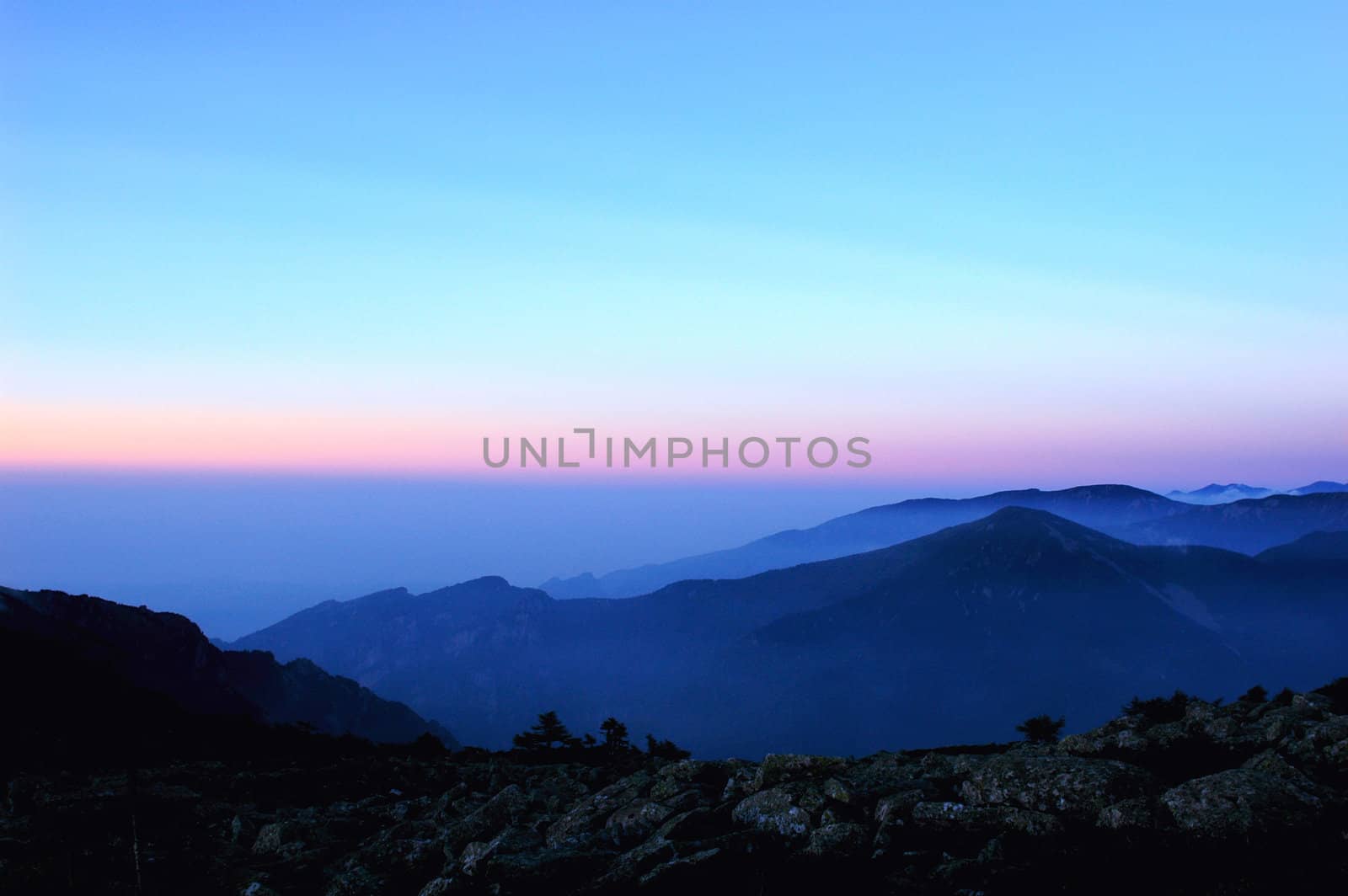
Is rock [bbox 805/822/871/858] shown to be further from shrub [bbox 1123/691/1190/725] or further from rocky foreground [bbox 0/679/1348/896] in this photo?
shrub [bbox 1123/691/1190/725]

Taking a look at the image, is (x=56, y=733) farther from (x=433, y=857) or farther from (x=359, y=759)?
(x=433, y=857)

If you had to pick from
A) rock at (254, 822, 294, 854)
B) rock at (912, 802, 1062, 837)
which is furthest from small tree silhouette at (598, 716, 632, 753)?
rock at (912, 802, 1062, 837)

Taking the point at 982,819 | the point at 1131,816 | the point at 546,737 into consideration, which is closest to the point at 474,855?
the point at 982,819

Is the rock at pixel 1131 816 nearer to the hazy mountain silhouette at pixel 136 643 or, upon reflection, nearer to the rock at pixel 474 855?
the rock at pixel 474 855

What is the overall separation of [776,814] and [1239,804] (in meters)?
10.4

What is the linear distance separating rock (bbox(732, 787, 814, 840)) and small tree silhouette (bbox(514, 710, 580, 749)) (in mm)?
37055

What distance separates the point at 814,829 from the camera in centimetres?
2003

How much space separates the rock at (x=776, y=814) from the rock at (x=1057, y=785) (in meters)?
4.40

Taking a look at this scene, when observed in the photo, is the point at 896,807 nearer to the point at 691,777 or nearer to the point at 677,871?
the point at 677,871

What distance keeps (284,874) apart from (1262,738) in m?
29.3

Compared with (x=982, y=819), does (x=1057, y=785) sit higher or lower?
higher

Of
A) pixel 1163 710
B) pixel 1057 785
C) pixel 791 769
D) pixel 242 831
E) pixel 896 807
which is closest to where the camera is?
pixel 1057 785

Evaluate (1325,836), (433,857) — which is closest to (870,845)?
(1325,836)

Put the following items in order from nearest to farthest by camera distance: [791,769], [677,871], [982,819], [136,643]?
[677,871] → [982,819] → [791,769] → [136,643]
